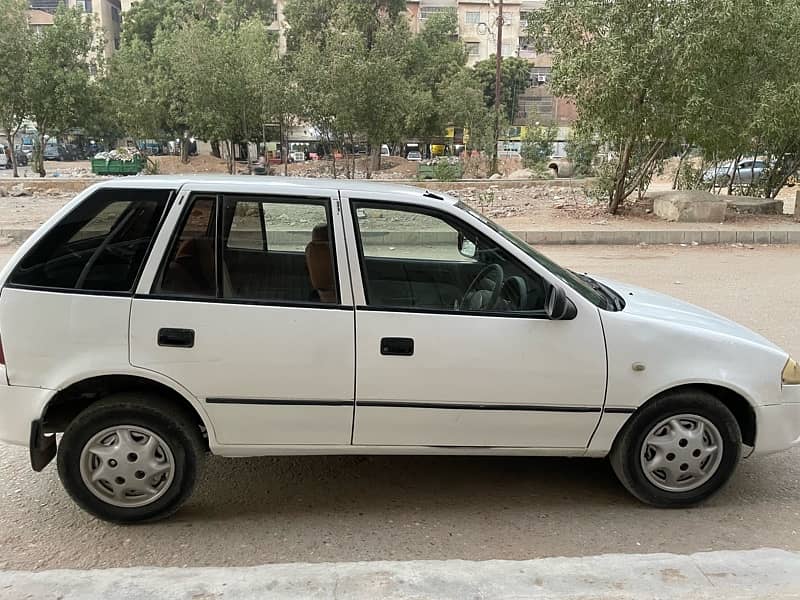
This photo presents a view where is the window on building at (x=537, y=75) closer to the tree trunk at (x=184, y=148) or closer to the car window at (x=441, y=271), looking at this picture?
the tree trunk at (x=184, y=148)

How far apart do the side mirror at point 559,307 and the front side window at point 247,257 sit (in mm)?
1014

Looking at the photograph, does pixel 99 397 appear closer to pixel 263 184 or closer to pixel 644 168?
pixel 263 184

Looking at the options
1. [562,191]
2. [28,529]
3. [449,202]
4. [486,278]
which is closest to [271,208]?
[449,202]

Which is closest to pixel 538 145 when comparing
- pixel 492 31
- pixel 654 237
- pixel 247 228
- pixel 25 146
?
pixel 654 237

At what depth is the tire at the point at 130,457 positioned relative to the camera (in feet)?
10.7

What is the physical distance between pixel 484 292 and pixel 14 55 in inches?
1117

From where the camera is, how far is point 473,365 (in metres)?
3.29

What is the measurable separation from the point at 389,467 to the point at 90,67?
102 ft

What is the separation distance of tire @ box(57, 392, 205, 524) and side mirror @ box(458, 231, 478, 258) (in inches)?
65.2

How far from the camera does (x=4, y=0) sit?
25.8 metres

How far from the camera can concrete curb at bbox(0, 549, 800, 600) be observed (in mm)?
2812

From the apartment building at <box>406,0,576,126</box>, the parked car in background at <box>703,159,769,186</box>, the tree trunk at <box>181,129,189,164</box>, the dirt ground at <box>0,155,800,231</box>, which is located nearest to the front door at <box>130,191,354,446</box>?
the dirt ground at <box>0,155,800,231</box>

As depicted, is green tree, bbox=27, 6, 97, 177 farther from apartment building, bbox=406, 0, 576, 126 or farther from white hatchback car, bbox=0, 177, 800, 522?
apartment building, bbox=406, 0, 576, 126

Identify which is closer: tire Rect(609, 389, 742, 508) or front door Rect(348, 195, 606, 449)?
front door Rect(348, 195, 606, 449)
